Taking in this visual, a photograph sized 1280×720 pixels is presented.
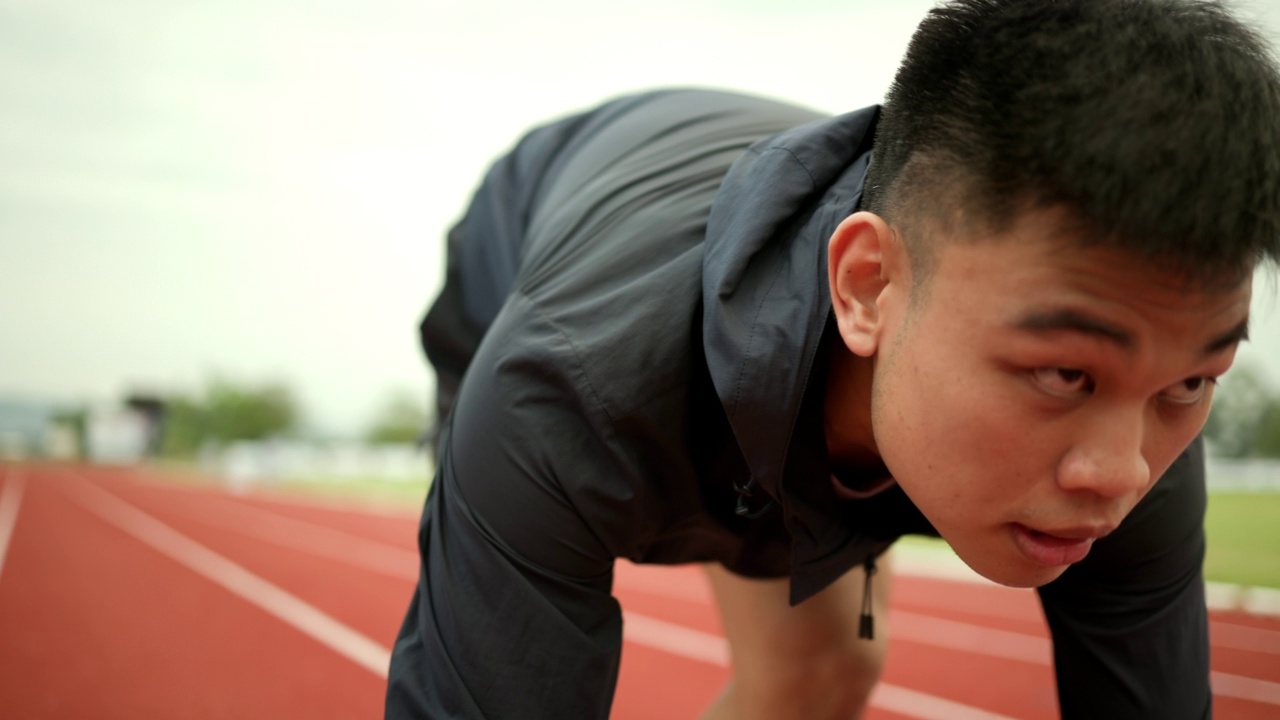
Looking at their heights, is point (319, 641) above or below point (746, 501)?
below

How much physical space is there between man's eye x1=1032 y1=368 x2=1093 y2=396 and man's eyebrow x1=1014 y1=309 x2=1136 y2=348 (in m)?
0.05

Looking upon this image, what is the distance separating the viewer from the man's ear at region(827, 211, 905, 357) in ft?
4.70

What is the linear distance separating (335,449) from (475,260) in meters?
26.0

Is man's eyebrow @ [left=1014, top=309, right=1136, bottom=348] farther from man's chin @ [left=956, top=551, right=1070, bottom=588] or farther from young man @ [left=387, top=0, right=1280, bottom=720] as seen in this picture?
man's chin @ [left=956, top=551, right=1070, bottom=588]

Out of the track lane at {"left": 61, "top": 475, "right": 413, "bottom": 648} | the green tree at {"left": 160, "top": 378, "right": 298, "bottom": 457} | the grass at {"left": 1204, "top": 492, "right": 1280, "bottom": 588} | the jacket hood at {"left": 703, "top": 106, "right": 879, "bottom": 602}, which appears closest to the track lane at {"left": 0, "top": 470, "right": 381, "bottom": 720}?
the track lane at {"left": 61, "top": 475, "right": 413, "bottom": 648}

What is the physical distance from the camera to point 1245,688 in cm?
419

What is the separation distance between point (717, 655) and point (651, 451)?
3.60 m

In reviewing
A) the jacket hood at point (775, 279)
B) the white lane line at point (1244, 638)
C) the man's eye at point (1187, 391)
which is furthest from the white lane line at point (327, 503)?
the man's eye at point (1187, 391)

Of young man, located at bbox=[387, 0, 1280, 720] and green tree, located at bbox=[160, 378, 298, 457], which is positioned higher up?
young man, located at bbox=[387, 0, 1280, 720]

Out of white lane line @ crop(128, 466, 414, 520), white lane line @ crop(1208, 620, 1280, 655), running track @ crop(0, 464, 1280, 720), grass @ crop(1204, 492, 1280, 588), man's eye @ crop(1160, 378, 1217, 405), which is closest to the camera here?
man's eye @ crop(1160, 378, 1217, 405)

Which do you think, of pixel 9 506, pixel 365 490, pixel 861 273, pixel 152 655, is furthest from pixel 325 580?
pixel 365 490

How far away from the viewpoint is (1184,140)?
1182 mm

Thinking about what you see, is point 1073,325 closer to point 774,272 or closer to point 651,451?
point 774,272

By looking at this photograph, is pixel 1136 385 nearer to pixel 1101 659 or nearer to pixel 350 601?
pixel 1101 659
